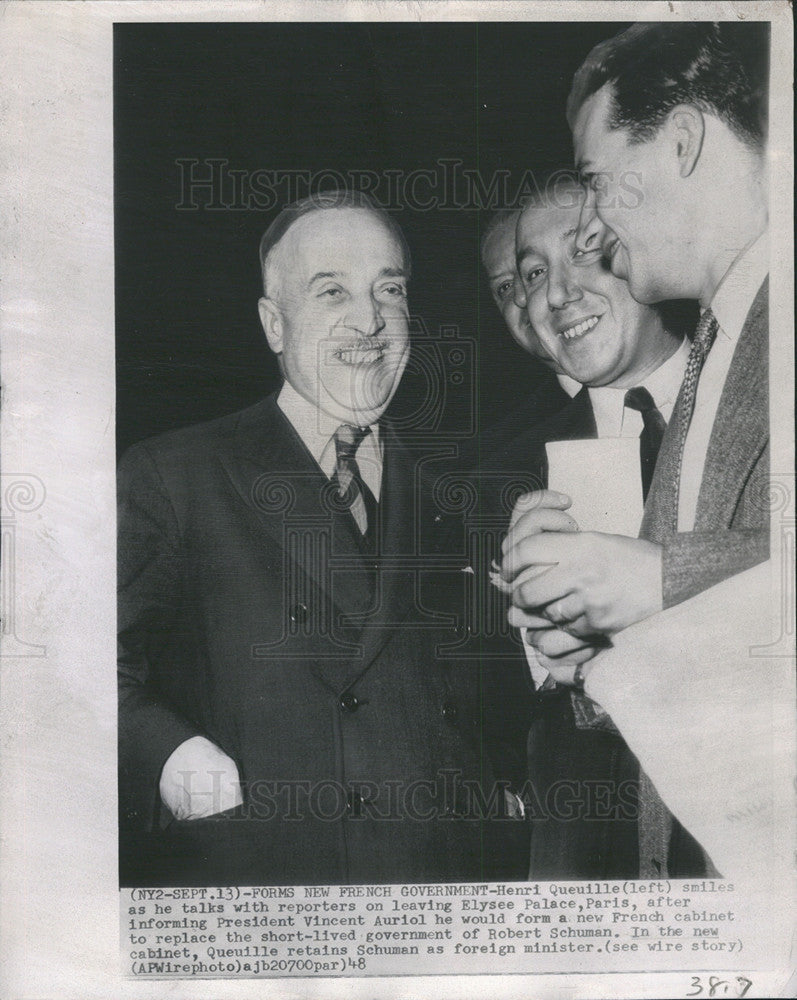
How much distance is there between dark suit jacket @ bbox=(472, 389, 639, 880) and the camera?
5.29ft

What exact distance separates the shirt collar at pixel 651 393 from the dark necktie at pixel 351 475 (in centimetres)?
45

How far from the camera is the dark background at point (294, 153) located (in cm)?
162

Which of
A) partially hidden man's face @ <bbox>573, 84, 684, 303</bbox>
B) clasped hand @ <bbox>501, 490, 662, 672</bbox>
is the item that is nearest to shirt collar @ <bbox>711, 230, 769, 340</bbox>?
partially hidden man's face @ <bbox>573, 84, 684, 303</bbox>

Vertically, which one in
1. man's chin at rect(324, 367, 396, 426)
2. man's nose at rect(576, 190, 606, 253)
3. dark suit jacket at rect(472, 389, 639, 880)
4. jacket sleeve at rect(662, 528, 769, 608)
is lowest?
dark suit jacket at rect(472, 389, 639, 880)

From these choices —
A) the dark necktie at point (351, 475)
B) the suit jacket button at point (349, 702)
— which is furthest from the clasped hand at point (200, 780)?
the dark necktie at point (351, 475)

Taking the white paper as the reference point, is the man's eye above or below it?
above

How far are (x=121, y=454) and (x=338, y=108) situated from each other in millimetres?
787

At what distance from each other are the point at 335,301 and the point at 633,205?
0.60m

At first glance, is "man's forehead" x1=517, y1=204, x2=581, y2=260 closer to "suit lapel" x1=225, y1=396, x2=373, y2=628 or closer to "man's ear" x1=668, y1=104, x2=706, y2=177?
"man's ear" x1=668, y1=104, x2=706, y2=177

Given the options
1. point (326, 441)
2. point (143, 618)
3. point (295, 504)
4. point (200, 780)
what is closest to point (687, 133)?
point (326, 441)

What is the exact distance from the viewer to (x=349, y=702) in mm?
1580

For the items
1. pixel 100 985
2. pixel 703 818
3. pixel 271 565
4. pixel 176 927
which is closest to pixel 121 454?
pixel 271 565

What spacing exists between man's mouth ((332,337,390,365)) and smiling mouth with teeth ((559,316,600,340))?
0.35 m

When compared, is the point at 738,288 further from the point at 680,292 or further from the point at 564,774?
the point at 564,774
